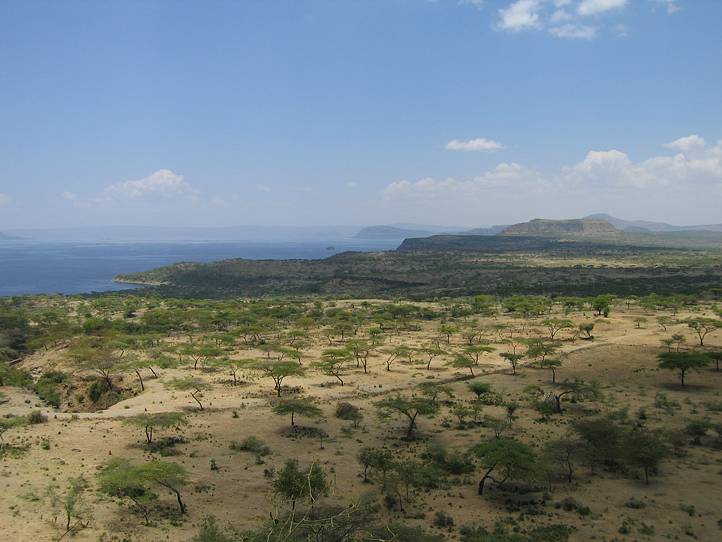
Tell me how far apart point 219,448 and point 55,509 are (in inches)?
350

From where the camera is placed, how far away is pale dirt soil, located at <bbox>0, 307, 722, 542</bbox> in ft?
53.2

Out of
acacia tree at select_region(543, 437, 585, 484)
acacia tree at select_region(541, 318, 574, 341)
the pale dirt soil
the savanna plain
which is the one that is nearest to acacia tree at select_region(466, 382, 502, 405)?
the savanna plain

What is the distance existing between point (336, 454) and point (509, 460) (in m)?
9.94

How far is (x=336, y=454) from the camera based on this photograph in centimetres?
2345

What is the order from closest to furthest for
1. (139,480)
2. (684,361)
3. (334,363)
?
(139,480) → (684,361) → (334,363)

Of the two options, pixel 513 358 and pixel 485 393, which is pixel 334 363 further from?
pixel 513 358

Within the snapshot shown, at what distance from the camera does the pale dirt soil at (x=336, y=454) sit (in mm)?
16219

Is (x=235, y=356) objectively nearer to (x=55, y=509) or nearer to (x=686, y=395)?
(x=55, y=509)

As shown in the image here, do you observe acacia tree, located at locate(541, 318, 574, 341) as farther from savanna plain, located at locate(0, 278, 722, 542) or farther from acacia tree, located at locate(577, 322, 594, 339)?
acacia tree, located at locate(577, 322, 594, 339)

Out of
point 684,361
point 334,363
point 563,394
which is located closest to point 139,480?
point 334,363

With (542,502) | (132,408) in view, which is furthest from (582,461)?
(132,408)

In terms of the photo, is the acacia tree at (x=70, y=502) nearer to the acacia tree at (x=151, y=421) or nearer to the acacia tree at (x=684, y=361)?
the acacia tree at (x=151, y=421)

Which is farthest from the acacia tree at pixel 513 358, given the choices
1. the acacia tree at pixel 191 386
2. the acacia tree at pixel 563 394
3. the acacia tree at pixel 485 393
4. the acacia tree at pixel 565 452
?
the acacia tree at pixel 191 386

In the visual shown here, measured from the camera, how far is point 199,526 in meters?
16.0
